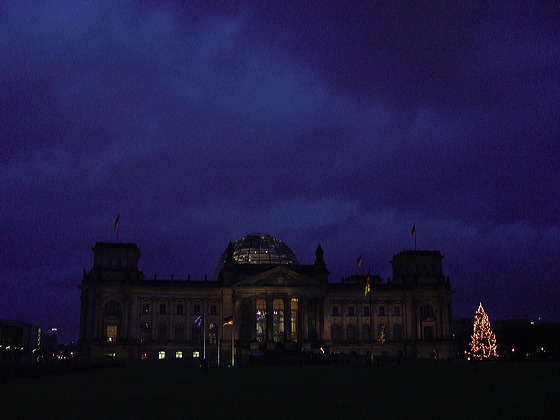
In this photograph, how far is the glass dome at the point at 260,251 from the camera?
13362 cm

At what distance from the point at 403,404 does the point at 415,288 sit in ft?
338

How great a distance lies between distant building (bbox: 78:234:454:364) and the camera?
118m

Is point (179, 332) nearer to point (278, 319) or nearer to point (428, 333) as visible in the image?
point (278, 319)

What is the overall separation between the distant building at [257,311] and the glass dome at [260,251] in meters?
7.35

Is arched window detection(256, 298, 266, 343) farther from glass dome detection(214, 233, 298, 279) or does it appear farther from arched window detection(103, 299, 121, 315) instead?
arched window detection(103, 299, 121, 315)

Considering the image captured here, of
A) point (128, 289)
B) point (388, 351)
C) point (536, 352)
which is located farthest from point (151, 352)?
point (536, 352)

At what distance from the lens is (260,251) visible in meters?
135

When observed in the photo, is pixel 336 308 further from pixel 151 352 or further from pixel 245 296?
pixel 151 352

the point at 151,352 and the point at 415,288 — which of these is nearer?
the point at 151,352

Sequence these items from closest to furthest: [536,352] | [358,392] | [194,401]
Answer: [194,401] < [358,392] < [536,352]

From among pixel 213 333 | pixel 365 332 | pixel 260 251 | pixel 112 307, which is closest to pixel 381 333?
pixel 365 332

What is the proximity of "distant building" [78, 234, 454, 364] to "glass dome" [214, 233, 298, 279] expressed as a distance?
289 inches

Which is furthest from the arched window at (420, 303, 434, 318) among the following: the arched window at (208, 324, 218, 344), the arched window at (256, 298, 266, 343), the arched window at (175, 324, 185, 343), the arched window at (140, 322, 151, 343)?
the arched window at (140, 322, 151, 343)

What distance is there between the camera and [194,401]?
93.2 ft
